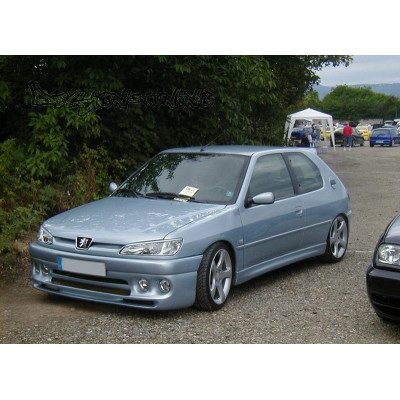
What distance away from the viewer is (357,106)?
273 ft

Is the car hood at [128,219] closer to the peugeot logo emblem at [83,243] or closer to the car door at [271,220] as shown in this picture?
the peugeot logo emblem at [83,243]

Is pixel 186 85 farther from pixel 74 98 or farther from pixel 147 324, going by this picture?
pixel 147 324

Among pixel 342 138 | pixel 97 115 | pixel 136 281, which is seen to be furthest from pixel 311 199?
pixel 342 138

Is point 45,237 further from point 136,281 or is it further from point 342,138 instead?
point 342,138

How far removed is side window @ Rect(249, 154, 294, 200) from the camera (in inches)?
264

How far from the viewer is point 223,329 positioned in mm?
5320

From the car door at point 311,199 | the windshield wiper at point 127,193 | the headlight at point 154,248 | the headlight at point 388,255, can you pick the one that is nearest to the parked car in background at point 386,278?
the headlight at point 388,255

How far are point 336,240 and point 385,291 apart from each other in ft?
10.3

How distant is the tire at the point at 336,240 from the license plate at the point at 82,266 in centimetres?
336

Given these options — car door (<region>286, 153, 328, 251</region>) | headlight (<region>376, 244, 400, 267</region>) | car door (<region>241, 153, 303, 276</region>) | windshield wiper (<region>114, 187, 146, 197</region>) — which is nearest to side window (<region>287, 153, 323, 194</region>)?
car door (<region>286, 153, 328, 251</region>)

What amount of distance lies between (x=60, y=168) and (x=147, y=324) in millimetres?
4886

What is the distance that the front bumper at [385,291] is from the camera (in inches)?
190

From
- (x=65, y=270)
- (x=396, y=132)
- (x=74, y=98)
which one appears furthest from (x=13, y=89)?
(x=396, y=132)

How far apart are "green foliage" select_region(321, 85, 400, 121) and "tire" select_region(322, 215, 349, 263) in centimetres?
7038
